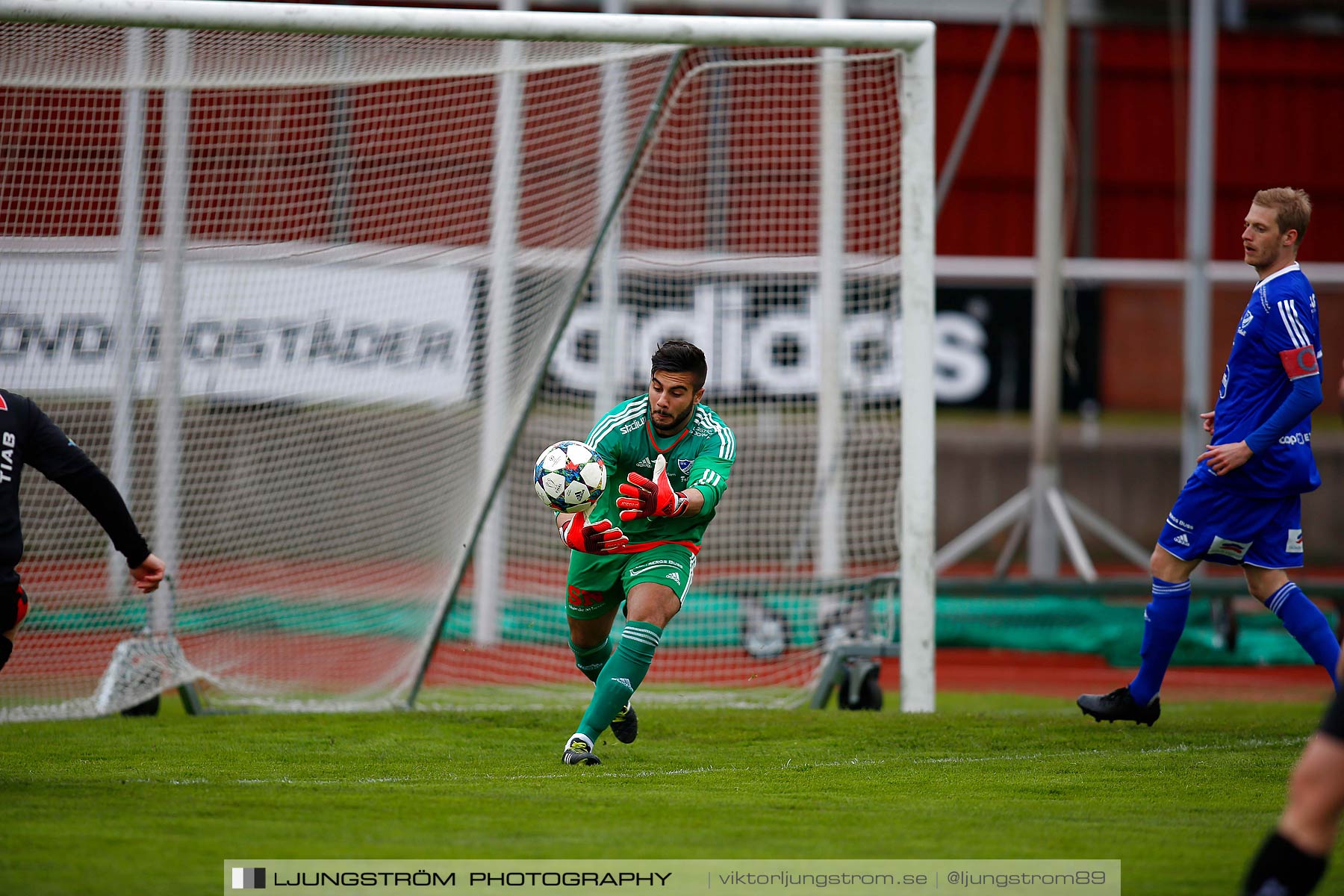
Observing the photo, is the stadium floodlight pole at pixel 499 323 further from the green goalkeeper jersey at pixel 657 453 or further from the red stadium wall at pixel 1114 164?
the green goalkeeper jersey at pixel 657 453

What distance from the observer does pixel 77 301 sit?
25.2ft

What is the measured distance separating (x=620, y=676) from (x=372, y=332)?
168 inches

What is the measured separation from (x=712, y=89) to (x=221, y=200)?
3713 mm

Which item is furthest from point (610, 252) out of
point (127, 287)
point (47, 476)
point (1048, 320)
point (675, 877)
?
point (675, 877)

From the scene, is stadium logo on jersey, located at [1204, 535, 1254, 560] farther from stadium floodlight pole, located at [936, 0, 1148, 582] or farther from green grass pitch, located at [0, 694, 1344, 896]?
stadium floodlight pole, located at [936, 0, 1148, 582]

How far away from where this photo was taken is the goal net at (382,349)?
25.1 feet

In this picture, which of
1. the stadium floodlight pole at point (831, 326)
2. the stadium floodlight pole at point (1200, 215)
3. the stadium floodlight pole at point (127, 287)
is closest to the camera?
the stadium floodlight pole at point (127, 287)

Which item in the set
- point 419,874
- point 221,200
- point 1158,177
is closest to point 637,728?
point 419,874

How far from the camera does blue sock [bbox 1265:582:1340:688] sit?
232 inches

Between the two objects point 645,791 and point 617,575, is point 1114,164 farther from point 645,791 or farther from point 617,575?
point 645,791

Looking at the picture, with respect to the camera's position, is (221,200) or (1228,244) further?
(1228,244)

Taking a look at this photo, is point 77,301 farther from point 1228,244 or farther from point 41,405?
point 1228,244

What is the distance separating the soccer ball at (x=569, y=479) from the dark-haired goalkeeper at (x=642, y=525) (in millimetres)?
76

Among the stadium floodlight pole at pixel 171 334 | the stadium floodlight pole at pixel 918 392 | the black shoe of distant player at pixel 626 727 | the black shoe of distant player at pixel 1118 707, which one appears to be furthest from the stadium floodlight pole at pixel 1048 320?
the stadium floodlight pole at pixel 171 334
